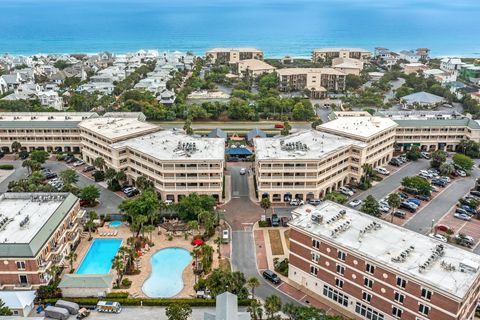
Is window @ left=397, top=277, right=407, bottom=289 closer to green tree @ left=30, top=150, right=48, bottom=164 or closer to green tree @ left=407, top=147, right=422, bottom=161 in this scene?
green tree @ left=407, top=147, right=422, bottom=161

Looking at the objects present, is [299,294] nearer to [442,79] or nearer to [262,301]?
[262,301]

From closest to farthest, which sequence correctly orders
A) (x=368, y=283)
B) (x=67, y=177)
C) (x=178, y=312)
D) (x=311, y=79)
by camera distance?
(x=178, y=312) < (x=368, y=283) < (x=67, y=177) < (x=311, y=79)

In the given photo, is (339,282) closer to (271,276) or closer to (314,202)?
(271,276)

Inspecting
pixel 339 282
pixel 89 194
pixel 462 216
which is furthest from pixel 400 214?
pixel 89 194

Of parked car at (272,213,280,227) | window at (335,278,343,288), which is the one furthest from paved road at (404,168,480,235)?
window at (335,278,343,288)

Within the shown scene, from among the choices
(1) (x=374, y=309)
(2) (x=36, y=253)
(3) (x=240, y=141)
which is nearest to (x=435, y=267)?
(1) (x=374, y=309)
